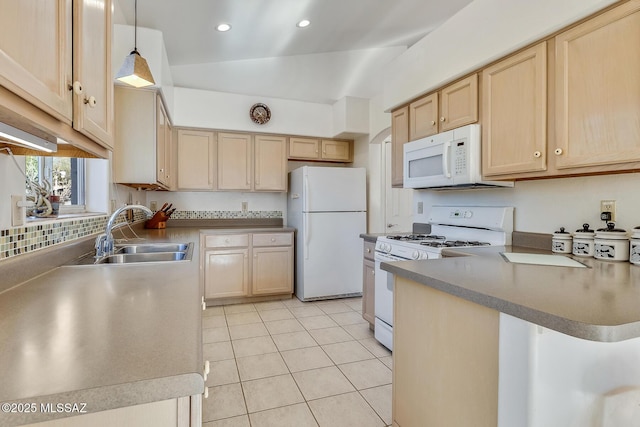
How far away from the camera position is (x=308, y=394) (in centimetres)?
204

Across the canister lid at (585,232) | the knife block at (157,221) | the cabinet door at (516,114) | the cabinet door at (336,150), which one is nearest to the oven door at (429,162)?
the cabinet door at (516,114)

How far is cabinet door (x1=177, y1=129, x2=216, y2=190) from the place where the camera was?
12.9 feet

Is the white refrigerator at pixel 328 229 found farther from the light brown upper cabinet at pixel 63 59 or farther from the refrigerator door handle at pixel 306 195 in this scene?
the light brown upper cabinet at pixel 63 59

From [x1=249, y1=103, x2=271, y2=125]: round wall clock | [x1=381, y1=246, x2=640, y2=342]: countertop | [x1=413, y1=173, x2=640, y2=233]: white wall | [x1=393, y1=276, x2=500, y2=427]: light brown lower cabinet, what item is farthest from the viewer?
[x1=249, y1=103, x2=271, y2=125]: round wall clock

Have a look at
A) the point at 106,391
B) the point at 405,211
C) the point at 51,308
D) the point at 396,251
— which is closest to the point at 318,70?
the point at 405,211

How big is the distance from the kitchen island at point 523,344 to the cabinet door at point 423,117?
4.63ft

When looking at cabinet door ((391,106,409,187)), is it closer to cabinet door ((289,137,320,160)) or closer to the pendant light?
cabinet door ((289,137,320,160))

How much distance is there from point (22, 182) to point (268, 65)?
309 centimetres

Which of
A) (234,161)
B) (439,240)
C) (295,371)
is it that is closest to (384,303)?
(439,240)

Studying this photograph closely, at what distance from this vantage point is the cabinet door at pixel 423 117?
2.54 m

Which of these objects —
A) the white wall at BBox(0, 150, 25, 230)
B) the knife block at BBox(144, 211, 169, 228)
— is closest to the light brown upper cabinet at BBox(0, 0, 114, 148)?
the white wall at BBox(0, 150, 25, 230)

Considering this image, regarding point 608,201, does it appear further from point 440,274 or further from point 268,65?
point 268,65

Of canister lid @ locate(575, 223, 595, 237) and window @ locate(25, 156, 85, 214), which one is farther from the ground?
window @ locate(25, 156, 85, 214)

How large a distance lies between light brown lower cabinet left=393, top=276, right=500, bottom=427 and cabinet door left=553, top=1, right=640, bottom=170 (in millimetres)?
1030
